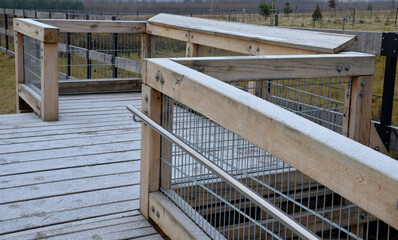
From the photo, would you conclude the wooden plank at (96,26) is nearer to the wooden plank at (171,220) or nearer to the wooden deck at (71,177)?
the wooden deck at (71,177)

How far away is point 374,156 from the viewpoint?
51.3 inches

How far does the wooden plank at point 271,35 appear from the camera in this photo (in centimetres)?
353

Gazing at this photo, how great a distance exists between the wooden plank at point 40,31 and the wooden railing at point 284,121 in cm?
250

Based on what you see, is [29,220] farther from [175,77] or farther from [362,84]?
[362,84]

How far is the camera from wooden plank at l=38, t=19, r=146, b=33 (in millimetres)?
6164

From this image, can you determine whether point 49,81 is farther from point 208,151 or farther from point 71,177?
point 208,151

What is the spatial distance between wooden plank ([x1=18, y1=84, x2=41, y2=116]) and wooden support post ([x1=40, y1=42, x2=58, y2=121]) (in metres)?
0.16

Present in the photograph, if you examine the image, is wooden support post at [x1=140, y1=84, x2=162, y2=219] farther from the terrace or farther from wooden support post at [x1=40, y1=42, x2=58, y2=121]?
wooden support post at [x1=40, y1=42, x2=58, y2=121]

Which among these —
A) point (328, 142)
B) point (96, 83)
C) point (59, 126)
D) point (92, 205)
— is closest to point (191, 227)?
point (92, 205)

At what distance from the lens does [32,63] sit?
5.86 meters

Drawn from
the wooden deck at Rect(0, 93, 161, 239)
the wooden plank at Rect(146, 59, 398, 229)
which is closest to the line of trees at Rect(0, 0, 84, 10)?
the wooden deck at Rect(0, 93, 161, 239)

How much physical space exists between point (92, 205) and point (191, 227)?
0.93 m

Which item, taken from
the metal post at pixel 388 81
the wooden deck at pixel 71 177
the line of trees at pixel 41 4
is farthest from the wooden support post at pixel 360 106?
the line of trees at pixel 41 4

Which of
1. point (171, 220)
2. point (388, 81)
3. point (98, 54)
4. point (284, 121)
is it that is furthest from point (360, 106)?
point (98, 54)
